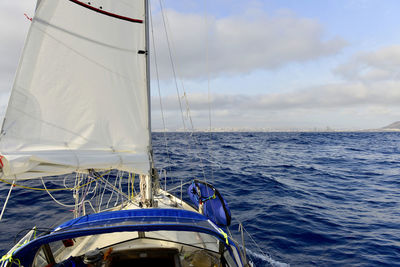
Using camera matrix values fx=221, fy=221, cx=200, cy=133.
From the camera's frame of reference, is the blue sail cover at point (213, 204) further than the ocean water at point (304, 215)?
No

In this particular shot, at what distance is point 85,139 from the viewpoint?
14.0ft

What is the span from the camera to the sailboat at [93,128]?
3510mm

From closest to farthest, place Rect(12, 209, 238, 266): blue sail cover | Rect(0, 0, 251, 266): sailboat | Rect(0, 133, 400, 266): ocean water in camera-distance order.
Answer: Rect(12, 209, 238, 266): blue sail cover
Rect(0, 0, 251, 266): sailboat
Rect(0, 133, 400, 266): ocean water

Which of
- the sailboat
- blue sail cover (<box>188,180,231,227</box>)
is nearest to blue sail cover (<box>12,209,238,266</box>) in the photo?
the sailboat

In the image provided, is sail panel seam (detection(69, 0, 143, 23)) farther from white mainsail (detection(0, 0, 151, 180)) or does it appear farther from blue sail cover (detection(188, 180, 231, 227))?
blue sail cover (detection(188, 180, 231, 227))

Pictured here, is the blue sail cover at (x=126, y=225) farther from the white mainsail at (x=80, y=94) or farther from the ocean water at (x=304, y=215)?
the ocean water at (x=304, y=215)

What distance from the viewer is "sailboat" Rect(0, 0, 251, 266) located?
351 cm

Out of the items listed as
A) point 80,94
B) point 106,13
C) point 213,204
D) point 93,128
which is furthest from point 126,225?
point 106,13

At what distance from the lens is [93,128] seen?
436cm

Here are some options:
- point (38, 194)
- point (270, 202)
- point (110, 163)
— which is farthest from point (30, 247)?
point (38, 194)

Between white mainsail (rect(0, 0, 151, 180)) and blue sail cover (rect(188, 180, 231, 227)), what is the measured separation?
2207 mm

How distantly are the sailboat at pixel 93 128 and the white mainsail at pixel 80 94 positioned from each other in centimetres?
1

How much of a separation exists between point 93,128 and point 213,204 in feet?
11.5

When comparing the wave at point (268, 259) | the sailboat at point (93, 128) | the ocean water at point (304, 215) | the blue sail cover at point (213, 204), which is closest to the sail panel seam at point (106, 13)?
the sailboat at point (93, 128)
